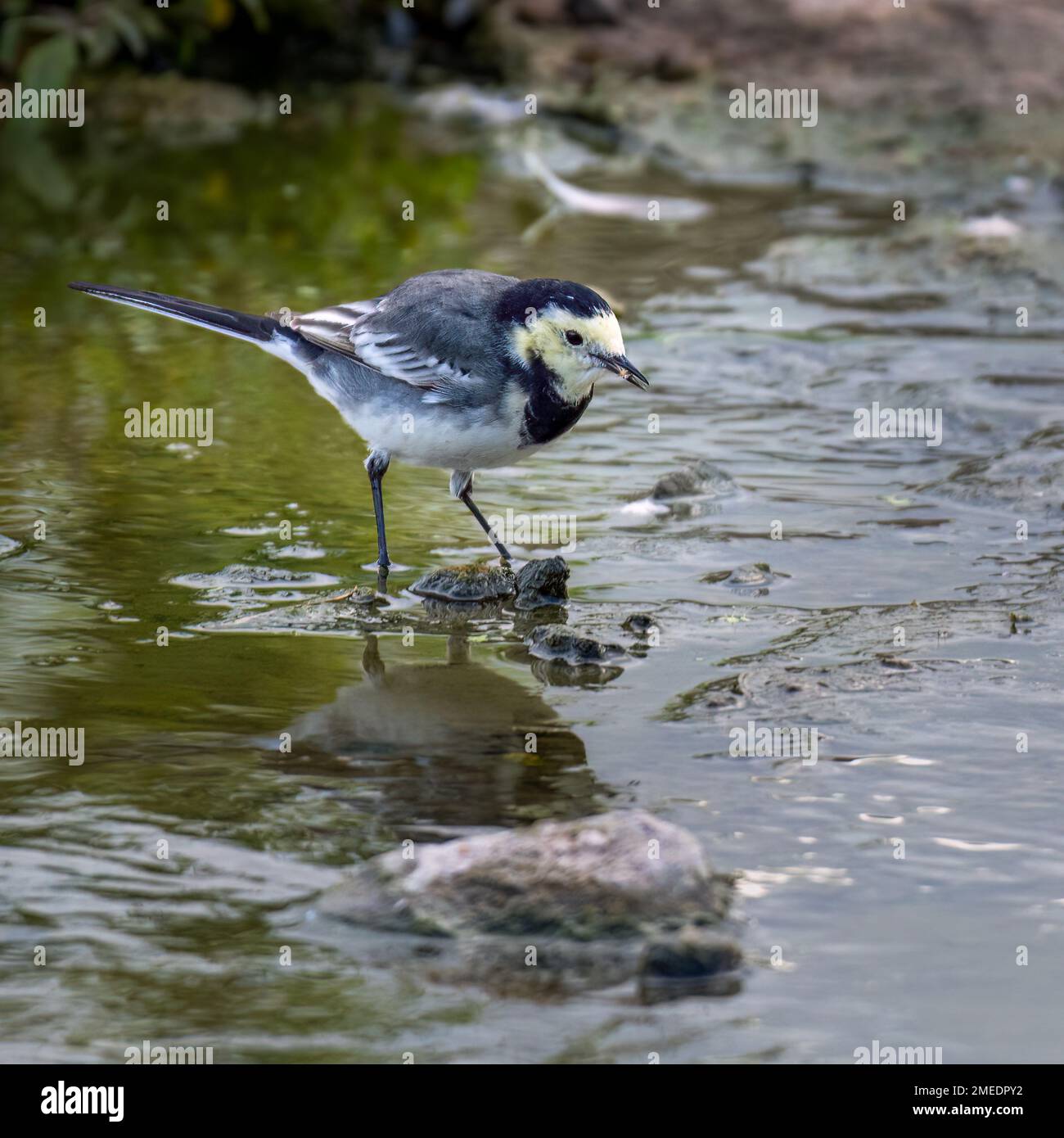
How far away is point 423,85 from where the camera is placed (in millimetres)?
17219

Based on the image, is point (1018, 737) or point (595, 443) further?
point (595, 443)

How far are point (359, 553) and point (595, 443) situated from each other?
1749 mm

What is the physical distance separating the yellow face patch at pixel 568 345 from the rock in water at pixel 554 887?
2275 millimetres

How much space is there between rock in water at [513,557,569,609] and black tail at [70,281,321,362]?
136cm

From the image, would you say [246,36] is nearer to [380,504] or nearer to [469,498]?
[469,498]

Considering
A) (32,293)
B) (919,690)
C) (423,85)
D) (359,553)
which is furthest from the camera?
(423,85)

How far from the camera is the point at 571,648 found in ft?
20.0

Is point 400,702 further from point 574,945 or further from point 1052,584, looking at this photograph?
point 1052,584

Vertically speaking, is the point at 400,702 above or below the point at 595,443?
below
